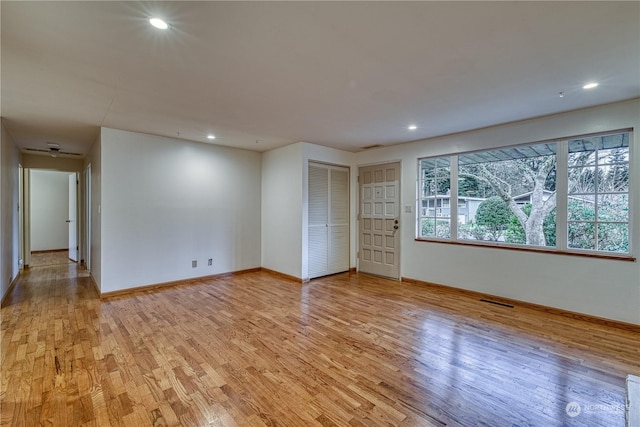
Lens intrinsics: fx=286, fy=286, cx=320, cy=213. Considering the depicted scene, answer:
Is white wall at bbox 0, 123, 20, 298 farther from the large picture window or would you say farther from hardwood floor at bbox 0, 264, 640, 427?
the large picture window

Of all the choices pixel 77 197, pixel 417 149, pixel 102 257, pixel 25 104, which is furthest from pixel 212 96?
pixel 77 197

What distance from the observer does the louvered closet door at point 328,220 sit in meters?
5.27

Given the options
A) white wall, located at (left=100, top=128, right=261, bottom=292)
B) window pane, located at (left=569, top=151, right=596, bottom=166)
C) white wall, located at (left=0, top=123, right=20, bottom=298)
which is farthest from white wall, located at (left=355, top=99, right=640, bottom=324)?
white wall, located at (left=0, top=123, right=20, bottom=298)

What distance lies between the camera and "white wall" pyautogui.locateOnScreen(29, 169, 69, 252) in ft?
26.2

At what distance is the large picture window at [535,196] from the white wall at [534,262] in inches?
5.4

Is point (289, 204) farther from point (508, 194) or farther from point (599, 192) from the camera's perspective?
point (599, 192)

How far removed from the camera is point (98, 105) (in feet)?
10.6

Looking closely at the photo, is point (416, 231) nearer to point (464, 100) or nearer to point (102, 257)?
point (464, 100)

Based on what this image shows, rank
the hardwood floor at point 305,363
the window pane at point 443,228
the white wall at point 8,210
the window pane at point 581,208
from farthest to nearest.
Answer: the window pane at point 443,228 → the white wall at point 8,210 → the window pane at point 581,208 → the hardwood floor at point 305,363

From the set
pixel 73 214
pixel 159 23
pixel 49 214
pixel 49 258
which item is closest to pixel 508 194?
pixel 159 23

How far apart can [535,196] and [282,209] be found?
396 centimetres

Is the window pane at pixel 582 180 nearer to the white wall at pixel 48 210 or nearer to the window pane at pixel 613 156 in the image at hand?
the window pane at pixel 613 156

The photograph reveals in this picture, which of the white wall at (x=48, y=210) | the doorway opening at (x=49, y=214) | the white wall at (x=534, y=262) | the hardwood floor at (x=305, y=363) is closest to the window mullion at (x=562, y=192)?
the white wall at (x=534, y=262)

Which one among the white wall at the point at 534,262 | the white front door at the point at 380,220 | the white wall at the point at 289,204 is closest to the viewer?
the white wall at the point at 534,262
